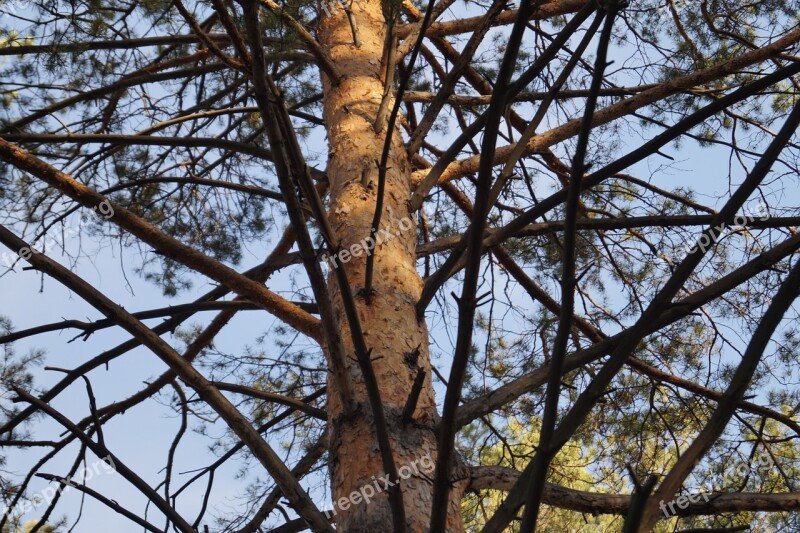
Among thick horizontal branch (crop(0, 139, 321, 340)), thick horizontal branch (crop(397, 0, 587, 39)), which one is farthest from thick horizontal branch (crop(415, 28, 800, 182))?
thick horizontal branch (crop(0, 139, 321, 340))

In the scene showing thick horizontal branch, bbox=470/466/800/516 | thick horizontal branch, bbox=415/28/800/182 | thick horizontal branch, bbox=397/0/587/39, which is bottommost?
thick horizontal branch, bbox=470/466/800/516

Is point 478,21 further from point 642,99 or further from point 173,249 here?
point 173,249

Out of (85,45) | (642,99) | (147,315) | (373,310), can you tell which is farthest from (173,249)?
(642,99)

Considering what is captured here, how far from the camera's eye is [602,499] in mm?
2072

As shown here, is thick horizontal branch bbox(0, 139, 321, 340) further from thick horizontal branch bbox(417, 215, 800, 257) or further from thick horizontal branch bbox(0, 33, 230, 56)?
thick horizontal branch bbox(0, 33, 230, 56)

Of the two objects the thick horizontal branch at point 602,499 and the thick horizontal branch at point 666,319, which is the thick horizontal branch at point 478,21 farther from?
the thick horizontal branch at point 602,499

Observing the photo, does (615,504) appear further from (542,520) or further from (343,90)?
(542,520)

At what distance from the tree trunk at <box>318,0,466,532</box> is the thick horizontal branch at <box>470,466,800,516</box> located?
88 mm

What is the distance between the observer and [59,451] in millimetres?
3129

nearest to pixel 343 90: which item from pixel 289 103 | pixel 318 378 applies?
pixel 289 103

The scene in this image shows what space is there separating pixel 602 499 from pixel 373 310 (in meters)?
0.85

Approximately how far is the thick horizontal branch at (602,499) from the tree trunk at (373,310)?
88mm

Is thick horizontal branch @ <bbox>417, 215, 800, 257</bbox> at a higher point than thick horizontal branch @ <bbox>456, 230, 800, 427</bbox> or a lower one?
higher

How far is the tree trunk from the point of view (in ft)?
6.28
